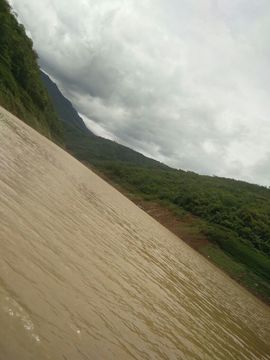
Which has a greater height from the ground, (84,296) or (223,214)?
(223,214)

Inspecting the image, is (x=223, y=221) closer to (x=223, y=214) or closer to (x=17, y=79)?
(x=223, y=214)

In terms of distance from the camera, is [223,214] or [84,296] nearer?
[84,296]

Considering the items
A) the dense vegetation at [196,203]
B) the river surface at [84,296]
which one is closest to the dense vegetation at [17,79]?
the dense vegetation at [196,203]

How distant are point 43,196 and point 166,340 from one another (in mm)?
13059

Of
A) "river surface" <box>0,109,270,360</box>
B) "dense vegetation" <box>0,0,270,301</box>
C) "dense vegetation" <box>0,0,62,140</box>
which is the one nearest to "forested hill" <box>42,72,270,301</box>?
"dense vegetation" <box>0,0,270,301</box>

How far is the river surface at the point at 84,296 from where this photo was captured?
10.9 meters

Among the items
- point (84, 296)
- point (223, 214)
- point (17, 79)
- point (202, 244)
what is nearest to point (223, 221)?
point (223, 214)

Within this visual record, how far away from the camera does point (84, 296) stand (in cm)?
1484

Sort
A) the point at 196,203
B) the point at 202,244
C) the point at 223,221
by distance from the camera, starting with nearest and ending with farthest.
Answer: the point at 202,244, the point at 223,221, the point at 196,203

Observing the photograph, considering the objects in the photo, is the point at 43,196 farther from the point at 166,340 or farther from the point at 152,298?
the point at 166,340

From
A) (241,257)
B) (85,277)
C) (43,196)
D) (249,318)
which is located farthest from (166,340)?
(241,257)

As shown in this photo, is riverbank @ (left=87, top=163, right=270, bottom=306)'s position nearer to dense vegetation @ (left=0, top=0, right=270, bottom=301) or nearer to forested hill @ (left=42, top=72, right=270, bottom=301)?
forested hill @ (left=42, top=72, right=270, bottom=301)

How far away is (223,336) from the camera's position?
24.6m

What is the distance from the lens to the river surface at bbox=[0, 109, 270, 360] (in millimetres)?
10877
